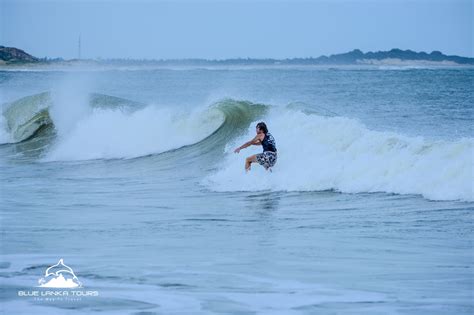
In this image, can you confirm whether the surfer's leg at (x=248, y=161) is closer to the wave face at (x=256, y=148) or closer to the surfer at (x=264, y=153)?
the surfer at (x=264, y=153)

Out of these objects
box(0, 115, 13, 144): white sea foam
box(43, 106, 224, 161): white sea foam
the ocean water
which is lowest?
the ocean water

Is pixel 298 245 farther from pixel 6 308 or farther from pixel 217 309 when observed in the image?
pixel 6 308

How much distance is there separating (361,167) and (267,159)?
1.54 m

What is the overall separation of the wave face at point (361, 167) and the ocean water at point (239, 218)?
0.03 m

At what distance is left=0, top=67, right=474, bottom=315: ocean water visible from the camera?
693 cm

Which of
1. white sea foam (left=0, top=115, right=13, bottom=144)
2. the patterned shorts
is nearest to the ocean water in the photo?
the patterned shorts

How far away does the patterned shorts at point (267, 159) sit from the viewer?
1425cm

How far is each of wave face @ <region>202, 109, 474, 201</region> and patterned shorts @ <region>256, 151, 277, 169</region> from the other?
0.13 meters

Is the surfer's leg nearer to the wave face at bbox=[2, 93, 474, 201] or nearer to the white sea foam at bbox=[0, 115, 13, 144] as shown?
the wave face at bbox=[2, 93, 474, 201]

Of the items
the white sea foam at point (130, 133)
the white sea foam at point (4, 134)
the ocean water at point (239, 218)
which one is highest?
the white sea foam at point (4, 134)

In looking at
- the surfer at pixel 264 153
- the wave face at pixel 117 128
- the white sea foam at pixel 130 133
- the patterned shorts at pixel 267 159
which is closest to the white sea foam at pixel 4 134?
the wave face at pixel 117 128

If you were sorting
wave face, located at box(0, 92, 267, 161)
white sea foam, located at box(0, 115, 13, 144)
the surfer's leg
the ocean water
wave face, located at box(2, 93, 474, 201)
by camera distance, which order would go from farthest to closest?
white sea foam, located at box(0, 115, 13, 144)
wave face, located at box(0, 92, 267, 161)
the surfer's leg
wave face, located at box(2, 93, 474, 201)
the ocean water

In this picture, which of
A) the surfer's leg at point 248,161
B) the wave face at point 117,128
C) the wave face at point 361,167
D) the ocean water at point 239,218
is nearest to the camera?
the ocean water at point 239,218

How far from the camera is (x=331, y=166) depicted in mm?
14086
